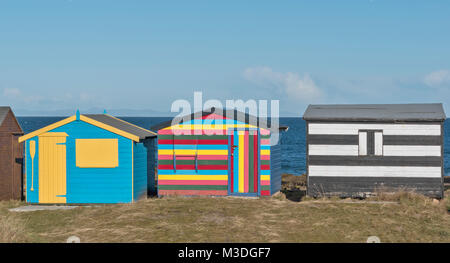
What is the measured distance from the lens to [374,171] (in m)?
15.8

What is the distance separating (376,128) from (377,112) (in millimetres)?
715

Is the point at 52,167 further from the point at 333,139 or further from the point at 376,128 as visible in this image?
the point at 376,128

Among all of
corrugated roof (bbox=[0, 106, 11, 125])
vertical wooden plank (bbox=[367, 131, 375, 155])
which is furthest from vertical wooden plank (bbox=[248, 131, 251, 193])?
corrugated roof (bbox=[0, 106, 11, 125])

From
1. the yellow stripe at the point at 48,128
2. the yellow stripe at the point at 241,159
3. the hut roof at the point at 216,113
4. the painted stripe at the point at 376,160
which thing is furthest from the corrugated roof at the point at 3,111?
the painted stripe at the point at 376,160

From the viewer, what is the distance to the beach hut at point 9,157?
17.2 m

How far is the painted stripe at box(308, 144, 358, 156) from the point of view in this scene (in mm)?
15834

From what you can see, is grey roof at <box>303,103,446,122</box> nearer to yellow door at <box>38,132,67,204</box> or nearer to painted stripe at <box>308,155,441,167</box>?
painted stripe at <box>308,155,441,167</box>

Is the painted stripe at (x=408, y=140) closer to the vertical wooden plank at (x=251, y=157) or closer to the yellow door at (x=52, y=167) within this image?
the vertical wooden plank at (x=251, y=157)

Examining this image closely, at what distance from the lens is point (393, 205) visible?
14695 millimetres

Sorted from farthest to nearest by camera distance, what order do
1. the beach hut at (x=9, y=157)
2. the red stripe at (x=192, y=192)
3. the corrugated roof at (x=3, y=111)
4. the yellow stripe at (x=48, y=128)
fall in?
1. the corrugated roof at (x=3, y=111)
2. the beach hut at (x=9, y=157)
3. the red stripe at (x=192, y=192)
4. the yellow stripe at (x=48, y=128)

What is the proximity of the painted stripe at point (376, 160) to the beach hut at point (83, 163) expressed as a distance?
5712 mm

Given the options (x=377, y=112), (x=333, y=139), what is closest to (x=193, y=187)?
(x=333, y=139)
